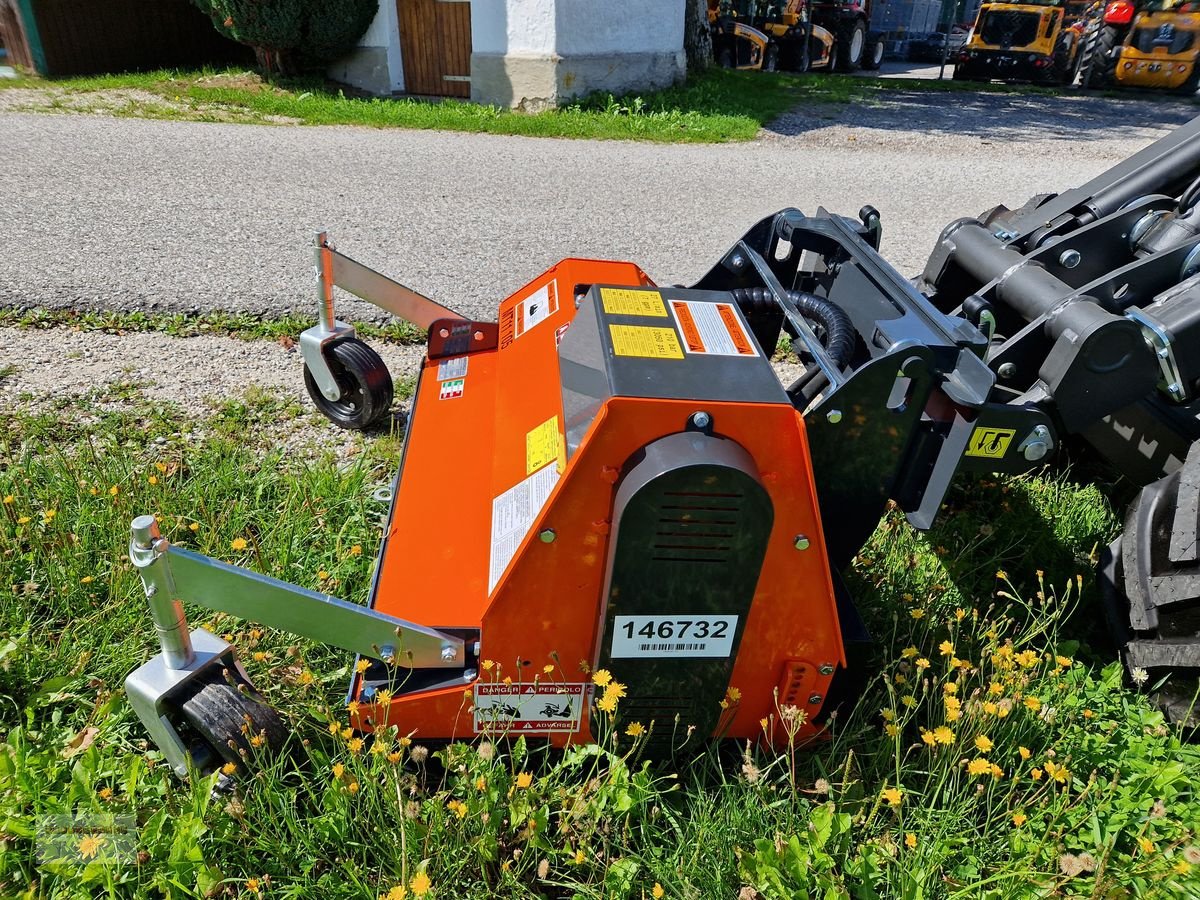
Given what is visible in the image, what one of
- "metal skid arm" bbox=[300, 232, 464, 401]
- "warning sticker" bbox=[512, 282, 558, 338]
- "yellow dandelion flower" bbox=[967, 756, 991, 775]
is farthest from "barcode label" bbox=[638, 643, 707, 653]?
"metal skid arm" bbox=[300, 232, 464, 401]

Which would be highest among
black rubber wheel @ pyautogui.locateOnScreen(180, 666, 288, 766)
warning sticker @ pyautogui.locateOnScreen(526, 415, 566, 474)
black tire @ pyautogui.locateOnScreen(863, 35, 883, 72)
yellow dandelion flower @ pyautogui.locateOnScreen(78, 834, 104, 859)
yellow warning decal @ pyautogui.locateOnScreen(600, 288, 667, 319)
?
yellow warning decal @ pyautogui.locateOnScreen(600, 288, 667, 319)

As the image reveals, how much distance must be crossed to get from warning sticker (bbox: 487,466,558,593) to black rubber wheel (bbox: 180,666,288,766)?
573mm

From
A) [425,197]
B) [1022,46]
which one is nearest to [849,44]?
[1022,46]

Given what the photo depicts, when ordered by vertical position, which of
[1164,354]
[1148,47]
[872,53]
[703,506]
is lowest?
[872,53]

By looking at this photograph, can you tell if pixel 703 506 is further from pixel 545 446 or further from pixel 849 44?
pixel 849 44

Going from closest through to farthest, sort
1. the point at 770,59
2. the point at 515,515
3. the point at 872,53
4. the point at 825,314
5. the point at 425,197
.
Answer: the point at 515,515, the point at 825,314, the point at 425,197, the point at 770,59, the point at 872,53

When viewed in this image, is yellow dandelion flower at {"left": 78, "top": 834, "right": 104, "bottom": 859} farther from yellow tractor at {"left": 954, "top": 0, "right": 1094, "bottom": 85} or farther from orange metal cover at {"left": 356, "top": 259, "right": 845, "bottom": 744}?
yellow tractor at {"left": 954, "top": 0, "right": 1094, "bottom": 85}

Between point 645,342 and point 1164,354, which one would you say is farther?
point 1164,354

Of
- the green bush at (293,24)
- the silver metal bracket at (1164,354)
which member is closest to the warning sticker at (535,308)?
the silver metal bracket at (1164,354)

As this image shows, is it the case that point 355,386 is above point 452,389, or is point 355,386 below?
below

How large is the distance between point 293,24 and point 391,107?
6.62ft

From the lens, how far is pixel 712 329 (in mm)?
2156

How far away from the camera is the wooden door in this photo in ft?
37.1

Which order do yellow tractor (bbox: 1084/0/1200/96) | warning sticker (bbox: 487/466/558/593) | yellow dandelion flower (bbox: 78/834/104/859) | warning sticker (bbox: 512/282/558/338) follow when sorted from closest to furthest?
yellow dandelion flower (bbox: 78/834/104/859), warning sticker (bbox: 487/466/558/593), warning sticker (bbox: 512/282/558/338), yellow tractor (bbox: 1084/0/1200/96)
